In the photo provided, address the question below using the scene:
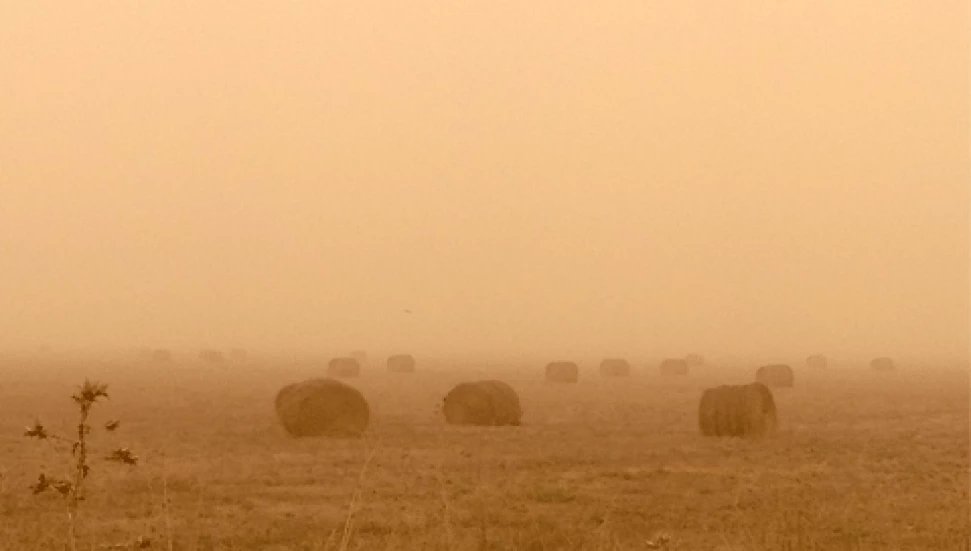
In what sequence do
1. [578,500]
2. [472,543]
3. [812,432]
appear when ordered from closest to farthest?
[472,543]
[578,500]
[812,432]

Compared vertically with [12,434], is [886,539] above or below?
below

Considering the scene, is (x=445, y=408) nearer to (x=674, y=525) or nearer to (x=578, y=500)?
(x=578, y=500)

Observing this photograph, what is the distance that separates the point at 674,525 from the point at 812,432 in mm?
13149

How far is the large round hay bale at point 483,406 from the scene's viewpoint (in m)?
24.7

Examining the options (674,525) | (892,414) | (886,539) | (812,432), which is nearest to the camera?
(886,539)

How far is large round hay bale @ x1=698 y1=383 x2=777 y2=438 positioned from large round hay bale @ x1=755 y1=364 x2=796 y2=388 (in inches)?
1020

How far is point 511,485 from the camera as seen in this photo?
14602 millimetres

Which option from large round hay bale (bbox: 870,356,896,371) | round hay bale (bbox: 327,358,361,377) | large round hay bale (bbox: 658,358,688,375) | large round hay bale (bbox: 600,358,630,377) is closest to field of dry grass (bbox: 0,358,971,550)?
round hay bale (bbox: 327,358,361,377)

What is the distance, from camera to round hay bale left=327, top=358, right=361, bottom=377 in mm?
56094

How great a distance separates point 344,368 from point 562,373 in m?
11.5

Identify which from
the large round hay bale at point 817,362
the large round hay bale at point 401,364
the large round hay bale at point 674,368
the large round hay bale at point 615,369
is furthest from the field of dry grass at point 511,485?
the large round hay bale at point 817,362

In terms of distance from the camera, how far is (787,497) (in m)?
13.8

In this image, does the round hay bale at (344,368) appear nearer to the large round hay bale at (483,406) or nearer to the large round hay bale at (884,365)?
the large round hay bale at (483,406)

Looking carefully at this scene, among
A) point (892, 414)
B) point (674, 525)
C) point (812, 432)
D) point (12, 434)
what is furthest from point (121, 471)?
point (892, 414)
